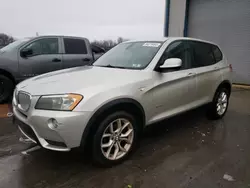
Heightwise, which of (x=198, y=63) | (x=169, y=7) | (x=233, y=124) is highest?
(x=169, y=7)

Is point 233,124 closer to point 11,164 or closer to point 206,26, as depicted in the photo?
point 11,164

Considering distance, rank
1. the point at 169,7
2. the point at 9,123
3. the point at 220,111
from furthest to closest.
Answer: the point at 169,7 → the point at 220,111 → the point at 9,123

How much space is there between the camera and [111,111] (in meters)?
2.83

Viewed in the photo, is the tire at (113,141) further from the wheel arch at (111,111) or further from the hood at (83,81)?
the hood at (83,81)

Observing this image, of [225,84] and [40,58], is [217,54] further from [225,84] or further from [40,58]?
[40,58]

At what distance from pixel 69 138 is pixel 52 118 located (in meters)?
0.28

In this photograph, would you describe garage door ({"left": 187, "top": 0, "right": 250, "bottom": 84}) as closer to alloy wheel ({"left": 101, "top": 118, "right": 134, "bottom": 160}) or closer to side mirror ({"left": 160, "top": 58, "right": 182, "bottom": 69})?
side mirror ({"left": 160, "top": 58, "right": 182, "bottom": 69})

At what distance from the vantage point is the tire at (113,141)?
2744 millimetres

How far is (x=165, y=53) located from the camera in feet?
11.8

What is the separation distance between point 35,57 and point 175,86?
4203mm

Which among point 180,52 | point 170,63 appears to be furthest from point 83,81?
point 180,52

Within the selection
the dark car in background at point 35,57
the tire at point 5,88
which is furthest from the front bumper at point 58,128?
the tire at point 5,88

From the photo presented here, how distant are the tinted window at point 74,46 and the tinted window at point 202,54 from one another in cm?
384

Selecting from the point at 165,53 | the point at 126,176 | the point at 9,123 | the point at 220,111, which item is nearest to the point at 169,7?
the point at 220,111
